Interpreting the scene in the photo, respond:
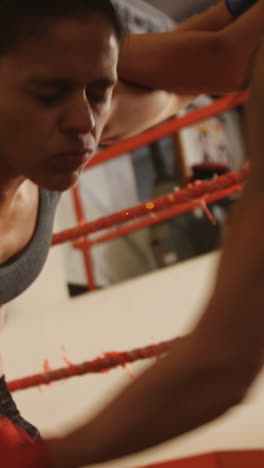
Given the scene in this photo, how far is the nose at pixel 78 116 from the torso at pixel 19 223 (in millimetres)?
275

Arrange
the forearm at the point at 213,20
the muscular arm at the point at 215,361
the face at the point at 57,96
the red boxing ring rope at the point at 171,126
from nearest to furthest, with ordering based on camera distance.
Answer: the muscular arm at the point at 215,361, the face at the point at 57,96, the forearm at the point at 213,20, the red boxing ring rope at the point at 171,126

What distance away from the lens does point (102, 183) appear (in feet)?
8.98

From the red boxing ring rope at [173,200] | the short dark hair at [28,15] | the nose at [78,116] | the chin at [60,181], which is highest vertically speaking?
the short dark hair at [28,15]

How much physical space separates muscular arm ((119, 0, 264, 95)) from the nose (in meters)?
0.16

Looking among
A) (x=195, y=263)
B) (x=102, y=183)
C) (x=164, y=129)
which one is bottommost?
(x=102, y=183)

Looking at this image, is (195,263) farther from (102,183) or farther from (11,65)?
(102,183)

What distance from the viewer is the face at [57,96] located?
0.45 m

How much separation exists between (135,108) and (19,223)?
24 centimetres

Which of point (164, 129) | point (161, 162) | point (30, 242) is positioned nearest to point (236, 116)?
point (161, 162)

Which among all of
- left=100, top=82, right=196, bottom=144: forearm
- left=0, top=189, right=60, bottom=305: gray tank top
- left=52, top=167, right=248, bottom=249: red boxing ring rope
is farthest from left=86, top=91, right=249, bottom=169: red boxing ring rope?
left=0, top=189, right=60, bottom=305: gray tank top

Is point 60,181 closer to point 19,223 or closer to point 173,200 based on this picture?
point 19,223

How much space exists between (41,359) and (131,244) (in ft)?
4.70

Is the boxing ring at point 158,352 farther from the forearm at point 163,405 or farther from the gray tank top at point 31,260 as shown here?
the forearm at point 163,405

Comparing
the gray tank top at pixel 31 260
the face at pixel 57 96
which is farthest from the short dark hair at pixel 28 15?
the gray tank top at pixel 31 260
